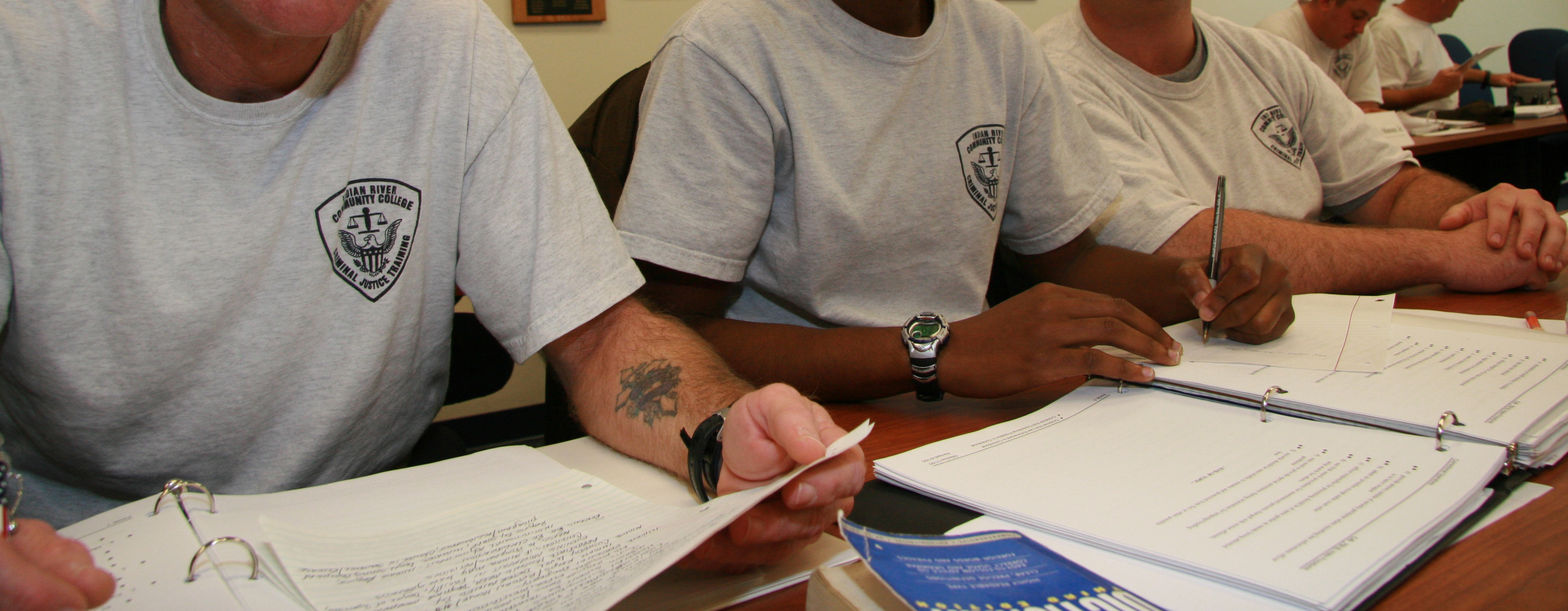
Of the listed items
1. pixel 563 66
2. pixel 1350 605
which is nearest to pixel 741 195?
pixel 1350 605

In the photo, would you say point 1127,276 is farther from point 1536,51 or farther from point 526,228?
point 1536,51

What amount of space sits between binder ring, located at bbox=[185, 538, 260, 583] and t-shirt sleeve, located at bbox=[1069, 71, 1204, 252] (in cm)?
120

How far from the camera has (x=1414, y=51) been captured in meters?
4.32

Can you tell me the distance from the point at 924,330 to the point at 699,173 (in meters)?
0.32

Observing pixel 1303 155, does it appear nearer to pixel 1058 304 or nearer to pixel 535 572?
pixel 1058 304

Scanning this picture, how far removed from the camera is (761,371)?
1.08 metres

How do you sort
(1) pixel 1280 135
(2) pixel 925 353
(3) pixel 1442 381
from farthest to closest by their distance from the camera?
(1) pixel 1280 135, (2) pixel 925 353, (3) pixel 1442 381

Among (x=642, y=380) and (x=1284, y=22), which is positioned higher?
(x=1284, y=22)

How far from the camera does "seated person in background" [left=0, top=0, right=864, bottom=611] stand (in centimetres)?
74

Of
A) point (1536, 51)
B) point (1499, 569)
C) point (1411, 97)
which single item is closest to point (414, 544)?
point (1499, 569)

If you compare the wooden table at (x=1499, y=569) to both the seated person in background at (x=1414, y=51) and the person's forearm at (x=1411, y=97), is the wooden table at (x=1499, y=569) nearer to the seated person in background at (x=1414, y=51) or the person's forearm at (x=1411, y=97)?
the person's forearm at (x=1411, y=97)

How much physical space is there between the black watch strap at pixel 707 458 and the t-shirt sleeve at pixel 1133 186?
93cm

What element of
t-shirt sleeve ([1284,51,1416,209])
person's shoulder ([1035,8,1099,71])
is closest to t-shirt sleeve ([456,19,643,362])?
person's shoulder ([1035,8,1099,71])

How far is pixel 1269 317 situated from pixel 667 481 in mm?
673
